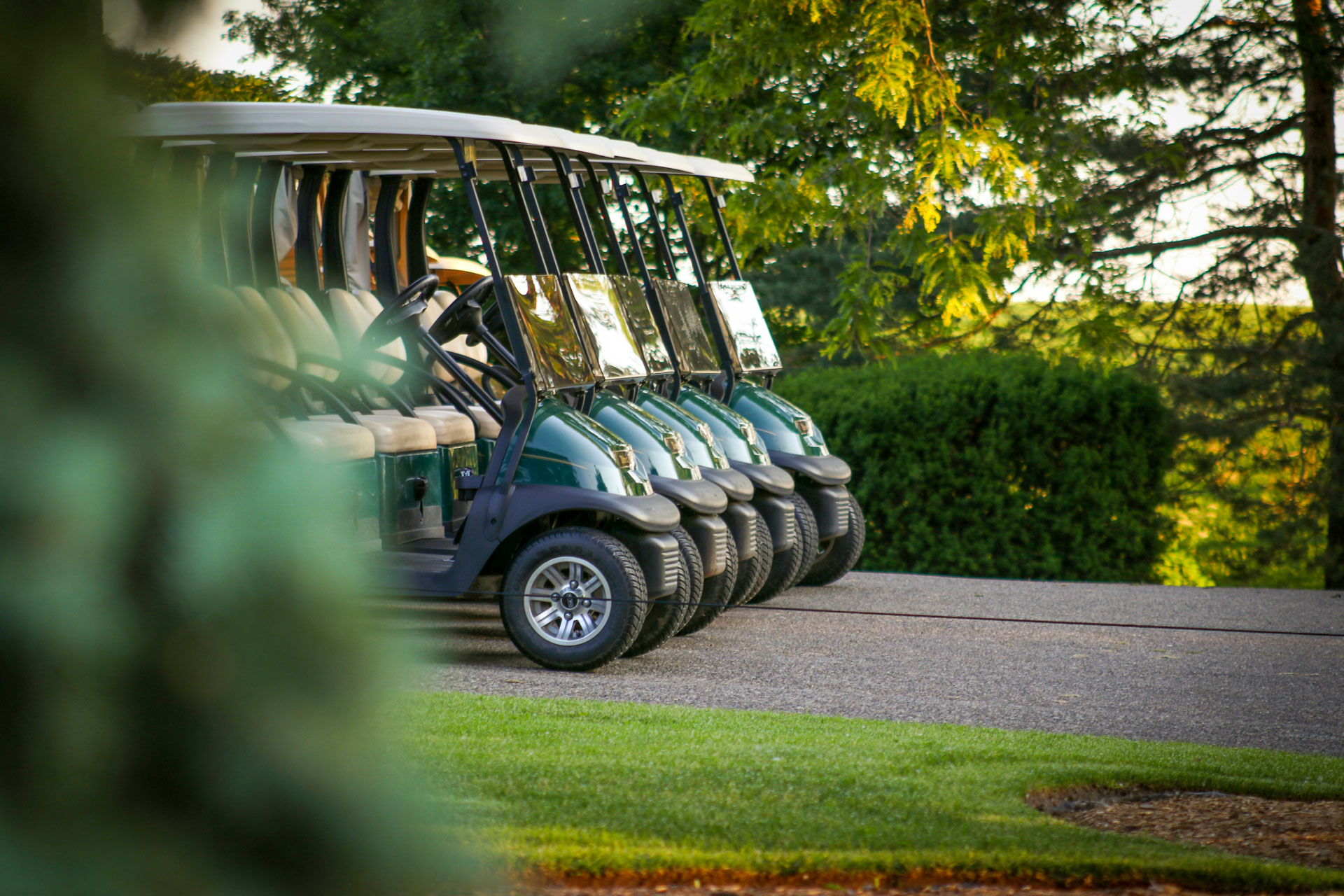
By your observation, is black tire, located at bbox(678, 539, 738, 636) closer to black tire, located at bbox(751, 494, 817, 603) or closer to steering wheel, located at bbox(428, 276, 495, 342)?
black tire, located at bbox(751, 494, 817, 603)

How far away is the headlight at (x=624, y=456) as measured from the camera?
6.18 metres

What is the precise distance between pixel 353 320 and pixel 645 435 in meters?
2.38

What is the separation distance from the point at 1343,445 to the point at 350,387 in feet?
28.8

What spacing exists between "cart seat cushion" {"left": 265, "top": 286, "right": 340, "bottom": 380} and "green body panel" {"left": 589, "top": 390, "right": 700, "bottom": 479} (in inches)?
63.2

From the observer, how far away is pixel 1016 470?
1145 cm

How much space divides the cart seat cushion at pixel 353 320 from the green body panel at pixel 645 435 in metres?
1.62

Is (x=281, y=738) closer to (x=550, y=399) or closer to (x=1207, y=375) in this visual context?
(x=550, y=399)

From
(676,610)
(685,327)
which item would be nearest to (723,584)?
(676,610)

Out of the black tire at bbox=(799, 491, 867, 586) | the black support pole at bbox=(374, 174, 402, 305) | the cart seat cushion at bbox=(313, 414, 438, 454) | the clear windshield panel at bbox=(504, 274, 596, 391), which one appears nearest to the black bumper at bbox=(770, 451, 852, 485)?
the black tire at bbox=(799, 491, 867, 586)

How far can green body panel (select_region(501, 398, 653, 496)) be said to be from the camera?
6101 millimetres

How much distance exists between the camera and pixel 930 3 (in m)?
11.6

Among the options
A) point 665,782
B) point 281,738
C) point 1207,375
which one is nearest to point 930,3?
point 1207,375

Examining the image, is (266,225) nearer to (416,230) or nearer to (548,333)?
(416,230)

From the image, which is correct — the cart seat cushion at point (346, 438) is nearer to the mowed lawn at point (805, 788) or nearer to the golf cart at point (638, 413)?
the golf cart at point (638, 413)
